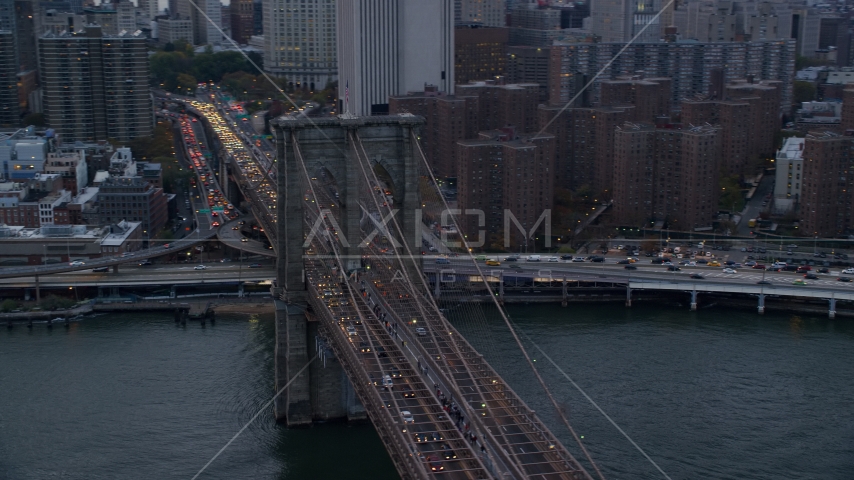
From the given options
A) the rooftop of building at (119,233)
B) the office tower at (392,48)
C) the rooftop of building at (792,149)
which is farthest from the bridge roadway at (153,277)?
the rooftop of building at (792,149)

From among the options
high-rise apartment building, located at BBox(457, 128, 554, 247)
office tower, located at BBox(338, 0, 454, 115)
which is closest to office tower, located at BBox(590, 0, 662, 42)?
office tower, located at BBox(338, 0, 454, 115)

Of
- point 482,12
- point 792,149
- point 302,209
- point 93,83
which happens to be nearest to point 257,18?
point 482,12

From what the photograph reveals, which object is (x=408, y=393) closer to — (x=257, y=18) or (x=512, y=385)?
(x=512, y=385)

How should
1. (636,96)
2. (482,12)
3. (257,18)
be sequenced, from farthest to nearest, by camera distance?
(257,18) < (482,12) < (636,96)

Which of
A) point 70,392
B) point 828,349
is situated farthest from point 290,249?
point 828,349

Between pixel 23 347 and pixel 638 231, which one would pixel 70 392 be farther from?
pixel 638 231
